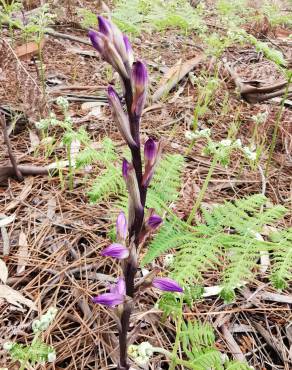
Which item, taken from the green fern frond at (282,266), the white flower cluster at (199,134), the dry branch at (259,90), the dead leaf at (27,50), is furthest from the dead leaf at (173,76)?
the green fern frond at (282,266)

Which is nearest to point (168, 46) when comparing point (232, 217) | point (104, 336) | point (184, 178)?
point (184, 178)

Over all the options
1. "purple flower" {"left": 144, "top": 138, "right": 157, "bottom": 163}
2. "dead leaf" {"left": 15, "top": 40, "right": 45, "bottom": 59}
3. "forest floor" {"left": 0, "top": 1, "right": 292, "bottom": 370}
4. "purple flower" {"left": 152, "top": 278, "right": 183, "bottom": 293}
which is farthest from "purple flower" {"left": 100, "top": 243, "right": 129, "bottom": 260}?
"dead leaf" {"left": 15, "top": 40, "right": 45, "bottom": 59}

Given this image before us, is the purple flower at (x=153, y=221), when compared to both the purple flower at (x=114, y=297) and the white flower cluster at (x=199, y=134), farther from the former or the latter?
the white flower cluster at (x=199, y=134)

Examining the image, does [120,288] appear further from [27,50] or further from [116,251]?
[27,50]

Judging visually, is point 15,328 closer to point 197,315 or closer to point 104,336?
point 104,336

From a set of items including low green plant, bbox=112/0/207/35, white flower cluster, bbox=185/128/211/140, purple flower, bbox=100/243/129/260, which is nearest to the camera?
purple flower, bbox=100/243/129/260

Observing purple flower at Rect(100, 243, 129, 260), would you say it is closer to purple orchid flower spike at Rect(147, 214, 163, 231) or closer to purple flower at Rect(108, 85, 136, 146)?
purple orchid flower spike at Rect(147, 214, 163, 231)
